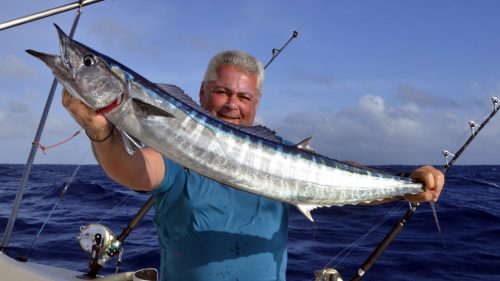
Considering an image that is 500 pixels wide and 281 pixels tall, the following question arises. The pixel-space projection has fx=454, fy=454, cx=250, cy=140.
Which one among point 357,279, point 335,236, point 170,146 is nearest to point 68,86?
point 170,146

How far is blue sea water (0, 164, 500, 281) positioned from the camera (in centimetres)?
905

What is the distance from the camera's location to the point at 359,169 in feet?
12.1

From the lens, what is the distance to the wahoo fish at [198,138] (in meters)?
2.68

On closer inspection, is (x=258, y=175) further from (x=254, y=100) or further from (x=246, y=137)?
(x=254, y=100)

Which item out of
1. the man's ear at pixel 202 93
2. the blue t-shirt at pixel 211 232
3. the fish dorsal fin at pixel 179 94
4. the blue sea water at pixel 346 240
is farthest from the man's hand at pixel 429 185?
the blue sea water at pixel 346 240

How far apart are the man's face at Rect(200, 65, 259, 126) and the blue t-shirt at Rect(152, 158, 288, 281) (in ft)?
2.18

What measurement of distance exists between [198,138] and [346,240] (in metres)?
9.42

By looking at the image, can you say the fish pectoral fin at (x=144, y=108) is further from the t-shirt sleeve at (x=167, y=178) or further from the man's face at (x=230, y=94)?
the man's face at (x=230, y=94)

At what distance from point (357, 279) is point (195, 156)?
3118mm

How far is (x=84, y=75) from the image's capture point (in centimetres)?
268

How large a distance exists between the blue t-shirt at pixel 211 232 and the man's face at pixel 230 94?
665 mm

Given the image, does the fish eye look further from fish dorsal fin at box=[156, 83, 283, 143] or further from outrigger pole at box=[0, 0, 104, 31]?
outrigger pole at box=[0, 0, 104, 31]

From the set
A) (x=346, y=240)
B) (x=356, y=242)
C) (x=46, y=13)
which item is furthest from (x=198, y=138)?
(x=346, y=240)

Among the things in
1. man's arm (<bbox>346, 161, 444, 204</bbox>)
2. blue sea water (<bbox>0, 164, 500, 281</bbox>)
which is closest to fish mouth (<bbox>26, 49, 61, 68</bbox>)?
man's arm (<bbox>346, 161, 444, 204</bbox>)
